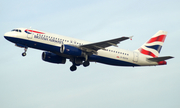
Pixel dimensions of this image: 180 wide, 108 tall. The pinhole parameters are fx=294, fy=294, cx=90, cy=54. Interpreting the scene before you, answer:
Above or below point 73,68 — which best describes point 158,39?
above

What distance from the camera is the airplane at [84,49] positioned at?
42.4m

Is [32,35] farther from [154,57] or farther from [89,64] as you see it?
[154,57]

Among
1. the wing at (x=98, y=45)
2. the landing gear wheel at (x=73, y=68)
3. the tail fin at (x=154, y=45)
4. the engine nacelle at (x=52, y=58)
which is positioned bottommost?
the landing gear wheel at (x=73, y=68)

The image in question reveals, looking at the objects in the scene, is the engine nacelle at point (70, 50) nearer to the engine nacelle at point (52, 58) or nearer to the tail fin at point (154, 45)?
the engine nacelle at point (52, 58)

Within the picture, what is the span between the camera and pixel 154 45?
5034cm

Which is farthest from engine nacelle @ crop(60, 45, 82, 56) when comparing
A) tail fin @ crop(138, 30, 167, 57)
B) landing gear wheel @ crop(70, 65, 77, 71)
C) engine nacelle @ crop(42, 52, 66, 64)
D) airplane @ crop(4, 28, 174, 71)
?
tail fin @ crop(138, 30, 167, 57)

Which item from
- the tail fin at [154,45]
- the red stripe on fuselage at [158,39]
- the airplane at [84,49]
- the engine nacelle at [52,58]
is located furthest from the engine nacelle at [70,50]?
the red stripe on fuselage at [158,39]

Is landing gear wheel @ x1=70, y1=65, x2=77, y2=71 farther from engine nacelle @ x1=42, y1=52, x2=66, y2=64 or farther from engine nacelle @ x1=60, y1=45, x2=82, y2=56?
engine nacelle @ x1=60, y1=45, x2=82, y2=56

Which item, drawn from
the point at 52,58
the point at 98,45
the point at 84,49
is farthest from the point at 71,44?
the point at 52,58

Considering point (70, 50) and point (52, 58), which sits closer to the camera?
point (70, 50)

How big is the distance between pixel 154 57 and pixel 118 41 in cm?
1098

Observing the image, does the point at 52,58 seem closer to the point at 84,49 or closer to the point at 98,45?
the point at 84,49

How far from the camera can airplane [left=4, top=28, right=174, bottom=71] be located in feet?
139

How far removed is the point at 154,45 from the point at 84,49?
44.3ft
